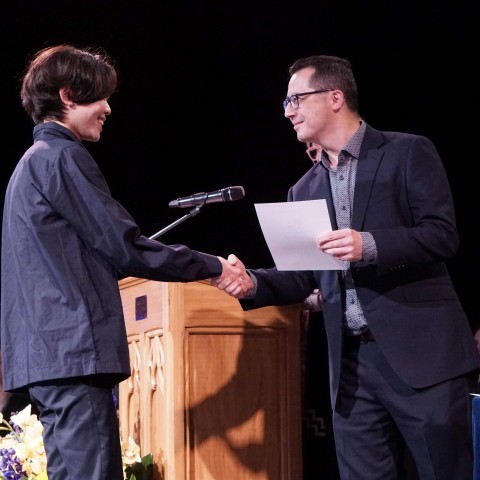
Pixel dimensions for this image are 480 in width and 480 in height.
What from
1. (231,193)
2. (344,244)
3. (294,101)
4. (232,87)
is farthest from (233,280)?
(232,87)

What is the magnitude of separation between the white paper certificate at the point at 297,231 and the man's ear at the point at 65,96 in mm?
633

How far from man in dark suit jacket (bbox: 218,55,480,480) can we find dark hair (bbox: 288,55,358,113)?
0.21 meters

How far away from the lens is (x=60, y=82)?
253 centimetres

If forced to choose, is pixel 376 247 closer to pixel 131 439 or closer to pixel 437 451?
pixel 437 451

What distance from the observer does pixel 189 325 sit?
3.22m

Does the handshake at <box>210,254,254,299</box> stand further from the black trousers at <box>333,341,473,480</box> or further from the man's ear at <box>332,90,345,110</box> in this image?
the man's ear at <box>332,90,345,110</box>

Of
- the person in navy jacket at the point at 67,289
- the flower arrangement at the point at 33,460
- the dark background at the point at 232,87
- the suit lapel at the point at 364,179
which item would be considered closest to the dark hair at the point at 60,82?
the person in navy jacket at the point at 67,289

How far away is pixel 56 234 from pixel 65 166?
0.19 metres

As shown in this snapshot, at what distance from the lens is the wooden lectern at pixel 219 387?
318 centimetres

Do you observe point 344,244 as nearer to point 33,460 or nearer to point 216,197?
Result: point 216,197

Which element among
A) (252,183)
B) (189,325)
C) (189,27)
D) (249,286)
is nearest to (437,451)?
(249,286)

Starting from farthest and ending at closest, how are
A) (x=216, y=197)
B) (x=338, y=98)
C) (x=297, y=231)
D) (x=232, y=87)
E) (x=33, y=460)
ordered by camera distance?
(x=232, y=87)
(x=33, y=460)
(x=216, y=197)
(x=338, y=98)
(x=297, y=231)

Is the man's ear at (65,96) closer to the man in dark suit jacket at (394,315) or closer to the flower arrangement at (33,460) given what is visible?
the man in dark suit jacket at (394,315)

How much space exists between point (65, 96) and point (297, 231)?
80cm
